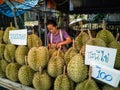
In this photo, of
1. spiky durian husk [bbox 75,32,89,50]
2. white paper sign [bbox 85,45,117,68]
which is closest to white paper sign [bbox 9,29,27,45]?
spiky durian husk [bbox 75,32,89,50]

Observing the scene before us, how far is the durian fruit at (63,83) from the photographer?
1666 mm

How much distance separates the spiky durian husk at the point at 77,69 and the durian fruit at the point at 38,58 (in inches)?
10.2

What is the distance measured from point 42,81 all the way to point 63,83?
0.18 meters

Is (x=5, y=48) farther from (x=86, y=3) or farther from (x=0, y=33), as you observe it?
(x=86, y=3)

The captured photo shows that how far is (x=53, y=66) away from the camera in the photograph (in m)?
1.74

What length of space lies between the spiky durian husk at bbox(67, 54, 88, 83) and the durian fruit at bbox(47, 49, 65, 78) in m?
0.12

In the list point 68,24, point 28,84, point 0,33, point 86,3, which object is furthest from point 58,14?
point 28,84

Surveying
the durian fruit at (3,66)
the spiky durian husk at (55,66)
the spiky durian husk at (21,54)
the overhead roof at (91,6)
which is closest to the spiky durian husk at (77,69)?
the spiky durian husk at (55,66)

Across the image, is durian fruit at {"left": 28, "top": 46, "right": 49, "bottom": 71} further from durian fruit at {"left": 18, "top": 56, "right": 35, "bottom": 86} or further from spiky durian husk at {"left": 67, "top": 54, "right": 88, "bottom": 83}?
spiky durian husk at {"left": 67, "top": 54, "right": 88, "bottom": 83}

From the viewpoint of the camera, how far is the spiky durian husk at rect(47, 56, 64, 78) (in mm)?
1742

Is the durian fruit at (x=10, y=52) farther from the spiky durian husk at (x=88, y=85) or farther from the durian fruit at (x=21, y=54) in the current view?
the spiky durian husk at (x=88, y=85)

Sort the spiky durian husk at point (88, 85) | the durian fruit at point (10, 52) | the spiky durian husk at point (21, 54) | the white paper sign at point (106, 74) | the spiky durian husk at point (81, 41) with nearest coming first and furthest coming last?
1. the white paper sign at point (106, 74)
2. the spiky durian husk at point (88, 85)
3. the spiky durian husk at point (81, 41)
4. the spiky durian husk at point (21, 54)
5. the durian fruit at point (10, 52)

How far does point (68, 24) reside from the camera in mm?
6375

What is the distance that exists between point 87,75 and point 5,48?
3.11 ft
